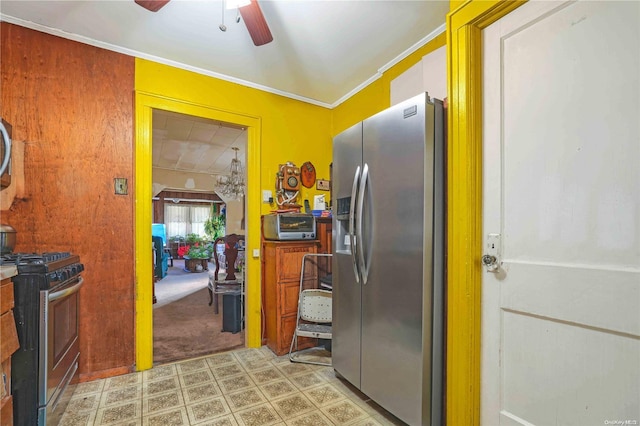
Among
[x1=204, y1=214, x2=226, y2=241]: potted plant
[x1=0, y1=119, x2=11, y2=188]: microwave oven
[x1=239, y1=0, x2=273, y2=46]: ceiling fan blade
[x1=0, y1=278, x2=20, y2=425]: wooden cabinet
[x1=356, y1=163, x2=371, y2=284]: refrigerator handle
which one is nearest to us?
[x1=0, y1=278, x2=20, y2=425]: wooden cabinet

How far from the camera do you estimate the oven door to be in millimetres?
1513

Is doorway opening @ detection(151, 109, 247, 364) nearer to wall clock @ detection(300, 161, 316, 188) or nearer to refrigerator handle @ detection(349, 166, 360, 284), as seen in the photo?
wall clock @ detection(300, 161, 316, 188)

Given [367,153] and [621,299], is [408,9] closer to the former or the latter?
[367,153]

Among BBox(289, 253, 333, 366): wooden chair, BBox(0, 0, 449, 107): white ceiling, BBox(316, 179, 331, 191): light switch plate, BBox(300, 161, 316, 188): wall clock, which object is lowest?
BBox(289, 253, 333, 366): wooden chair

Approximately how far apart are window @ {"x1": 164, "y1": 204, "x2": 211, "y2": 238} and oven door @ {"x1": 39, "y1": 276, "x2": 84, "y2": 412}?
9.41 m

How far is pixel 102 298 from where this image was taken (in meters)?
2.29

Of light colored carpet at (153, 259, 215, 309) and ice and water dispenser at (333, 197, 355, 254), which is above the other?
ice and water dispenser at (333, 197, 355, 254)

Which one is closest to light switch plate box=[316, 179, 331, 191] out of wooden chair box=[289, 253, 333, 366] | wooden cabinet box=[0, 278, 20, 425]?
wooden chair box=[289, 253, 333, 366]

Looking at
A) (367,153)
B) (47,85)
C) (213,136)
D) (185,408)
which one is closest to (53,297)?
(185,408)

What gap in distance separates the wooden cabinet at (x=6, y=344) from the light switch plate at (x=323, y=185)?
8.37 ft

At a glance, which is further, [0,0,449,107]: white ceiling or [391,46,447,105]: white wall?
[391,46,447,105]: white wall

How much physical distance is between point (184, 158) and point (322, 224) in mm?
Answer: 4398

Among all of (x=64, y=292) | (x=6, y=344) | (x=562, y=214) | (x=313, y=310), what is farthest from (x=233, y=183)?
(x=562, y=214)

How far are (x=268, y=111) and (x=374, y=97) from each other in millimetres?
1095
